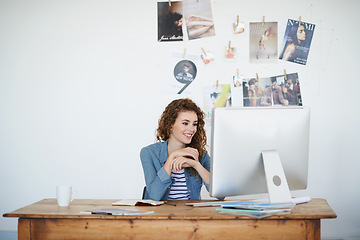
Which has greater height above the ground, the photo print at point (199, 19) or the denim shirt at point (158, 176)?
the photo print at point (199, 19)

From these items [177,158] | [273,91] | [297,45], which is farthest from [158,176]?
[297,45]

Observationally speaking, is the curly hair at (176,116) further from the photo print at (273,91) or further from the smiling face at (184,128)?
Answer: the photo print at (273,91)

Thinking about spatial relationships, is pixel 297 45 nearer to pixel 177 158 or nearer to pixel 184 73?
pixel 184 73

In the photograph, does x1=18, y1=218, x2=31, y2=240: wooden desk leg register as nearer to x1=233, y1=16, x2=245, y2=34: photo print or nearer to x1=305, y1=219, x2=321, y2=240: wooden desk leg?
x1=305, y1=219, x2=321, y2=240: wooden desk leg

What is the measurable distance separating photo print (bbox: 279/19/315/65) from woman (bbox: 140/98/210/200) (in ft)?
3.81

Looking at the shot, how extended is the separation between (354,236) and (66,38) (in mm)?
2708

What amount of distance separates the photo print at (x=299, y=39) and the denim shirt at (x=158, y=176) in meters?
1.35

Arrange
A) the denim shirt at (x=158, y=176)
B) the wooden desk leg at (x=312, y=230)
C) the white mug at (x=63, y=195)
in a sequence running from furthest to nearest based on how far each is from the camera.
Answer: the denim shirt at (x=158, y=176) → the white mug at (x=63, y=195) → the wooden desk leg at (x=312, y=230)

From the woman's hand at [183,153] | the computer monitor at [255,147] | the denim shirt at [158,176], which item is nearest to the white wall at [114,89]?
the denim shirt at [158,176]

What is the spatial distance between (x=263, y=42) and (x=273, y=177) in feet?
6.27

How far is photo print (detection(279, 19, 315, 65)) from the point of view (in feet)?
11.4

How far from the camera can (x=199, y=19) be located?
3.53 metres

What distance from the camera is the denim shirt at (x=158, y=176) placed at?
7.20 feet

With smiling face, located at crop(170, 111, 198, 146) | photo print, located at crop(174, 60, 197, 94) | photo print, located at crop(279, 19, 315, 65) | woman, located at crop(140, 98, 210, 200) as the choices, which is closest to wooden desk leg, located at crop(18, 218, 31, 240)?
woman, located at crop(140, 98, 210, 200)
